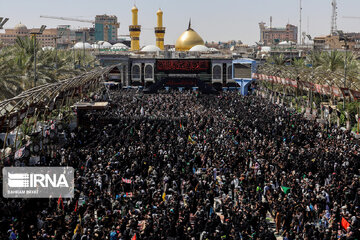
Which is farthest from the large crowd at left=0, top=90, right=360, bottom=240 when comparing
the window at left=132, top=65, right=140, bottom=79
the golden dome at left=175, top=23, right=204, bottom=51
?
the golden dome at left=175, top=23, right=204, bottom=51

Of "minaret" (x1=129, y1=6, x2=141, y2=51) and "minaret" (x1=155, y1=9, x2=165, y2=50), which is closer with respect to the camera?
"minaret" (x1=129, y1=6, x2=141, y2=51)

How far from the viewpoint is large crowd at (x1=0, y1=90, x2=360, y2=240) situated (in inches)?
498

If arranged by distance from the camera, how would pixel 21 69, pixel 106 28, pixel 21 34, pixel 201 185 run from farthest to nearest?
pixel 106 28
pixel 21 34
pixel 21 69
pixel 201 185

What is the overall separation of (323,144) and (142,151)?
8712 millimetres

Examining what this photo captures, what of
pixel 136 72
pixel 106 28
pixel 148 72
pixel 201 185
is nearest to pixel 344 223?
pixel 201 185

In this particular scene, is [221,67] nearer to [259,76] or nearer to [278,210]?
[259,76]

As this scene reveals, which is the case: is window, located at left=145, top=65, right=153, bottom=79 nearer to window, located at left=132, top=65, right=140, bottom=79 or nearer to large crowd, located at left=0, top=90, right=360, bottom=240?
window, located at left=132, top=65, right=140, bottom=79

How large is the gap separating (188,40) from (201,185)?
66.1 metres

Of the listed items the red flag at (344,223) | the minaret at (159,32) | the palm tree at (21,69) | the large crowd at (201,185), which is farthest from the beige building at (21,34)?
the red flag at (344,223)

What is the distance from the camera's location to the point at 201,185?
53.6 ft

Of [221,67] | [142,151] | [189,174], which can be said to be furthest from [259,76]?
[189,174]

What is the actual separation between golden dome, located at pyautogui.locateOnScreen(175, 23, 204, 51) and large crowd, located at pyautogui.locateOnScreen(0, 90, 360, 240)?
169 feet

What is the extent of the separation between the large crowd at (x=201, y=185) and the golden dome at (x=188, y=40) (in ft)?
169

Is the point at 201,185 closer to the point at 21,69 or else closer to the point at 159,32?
the point at 21,69
